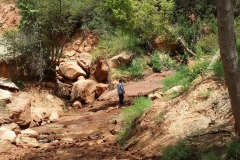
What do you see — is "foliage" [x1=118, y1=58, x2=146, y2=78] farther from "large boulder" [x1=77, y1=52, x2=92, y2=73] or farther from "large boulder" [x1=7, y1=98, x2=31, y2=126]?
"large boulder" [x1=7, y1=98, x2=31, y2=126]

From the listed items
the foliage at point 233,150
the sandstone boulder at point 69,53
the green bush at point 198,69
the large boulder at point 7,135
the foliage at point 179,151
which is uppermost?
the sandstone boulder at point 69,53

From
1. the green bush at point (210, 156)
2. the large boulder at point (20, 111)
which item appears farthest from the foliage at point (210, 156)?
the large boulder at point (20, 111)

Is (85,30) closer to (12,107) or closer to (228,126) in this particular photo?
(12,107)

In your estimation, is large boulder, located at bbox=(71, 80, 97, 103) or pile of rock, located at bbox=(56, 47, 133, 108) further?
pile of rock, located at bbox=(56, 47, 133, 108)

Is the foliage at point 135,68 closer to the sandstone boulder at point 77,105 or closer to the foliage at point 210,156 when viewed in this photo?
the sandstone boulder at point 77,105

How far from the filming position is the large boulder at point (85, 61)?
19359 millimetres

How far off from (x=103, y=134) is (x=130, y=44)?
401 inches

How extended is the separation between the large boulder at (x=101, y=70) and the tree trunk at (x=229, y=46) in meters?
14.7

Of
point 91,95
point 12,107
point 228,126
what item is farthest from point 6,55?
point 228,126

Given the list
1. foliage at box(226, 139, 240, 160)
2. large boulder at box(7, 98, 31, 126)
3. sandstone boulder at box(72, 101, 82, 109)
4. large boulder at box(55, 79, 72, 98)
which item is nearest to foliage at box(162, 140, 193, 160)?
foliage at box(226, 139, 240, 160)

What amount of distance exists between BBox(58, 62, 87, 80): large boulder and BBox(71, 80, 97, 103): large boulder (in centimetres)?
114

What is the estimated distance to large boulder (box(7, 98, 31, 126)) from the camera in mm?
12103

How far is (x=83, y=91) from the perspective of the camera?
17.0 meters

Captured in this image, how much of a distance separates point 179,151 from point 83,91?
37.3ft
